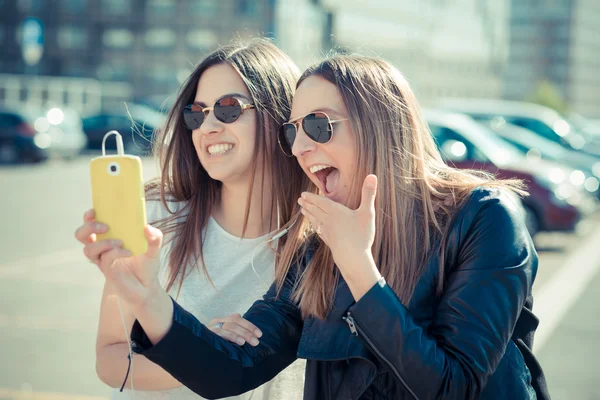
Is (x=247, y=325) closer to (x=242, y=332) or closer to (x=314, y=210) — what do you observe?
(x=242, y=332)

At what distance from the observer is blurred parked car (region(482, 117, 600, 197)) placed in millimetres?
14641

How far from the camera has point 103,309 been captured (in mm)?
2516

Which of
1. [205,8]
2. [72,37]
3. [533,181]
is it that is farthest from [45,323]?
[72,37]

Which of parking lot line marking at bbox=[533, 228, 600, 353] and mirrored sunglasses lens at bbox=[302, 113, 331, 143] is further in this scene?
parking lot line marking at bbox=[533, 228, 600, 353]

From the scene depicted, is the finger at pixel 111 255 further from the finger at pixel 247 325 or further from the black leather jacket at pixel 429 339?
the finger at pixel 247 325

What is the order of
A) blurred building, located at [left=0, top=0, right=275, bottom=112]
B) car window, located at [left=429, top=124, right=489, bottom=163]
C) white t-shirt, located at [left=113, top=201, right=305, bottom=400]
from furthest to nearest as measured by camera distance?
blurred building, located at [left=0, top=0, right=275, bottom=112] → car window, located at [left=429, top=124, right=489, bottom=163] → white t-shirt, located at [left=113, top=201, right=305, bottom=400]

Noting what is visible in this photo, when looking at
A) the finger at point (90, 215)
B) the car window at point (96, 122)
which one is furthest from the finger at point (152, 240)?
the car window at point (96, 122)

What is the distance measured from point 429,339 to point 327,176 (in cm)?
63

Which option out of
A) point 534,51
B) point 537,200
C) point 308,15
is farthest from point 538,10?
point 537,200

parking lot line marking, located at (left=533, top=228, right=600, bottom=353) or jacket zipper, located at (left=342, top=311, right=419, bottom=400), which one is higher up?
jacket zipper, located at (left=342, top=311, right=419, bottom=400)

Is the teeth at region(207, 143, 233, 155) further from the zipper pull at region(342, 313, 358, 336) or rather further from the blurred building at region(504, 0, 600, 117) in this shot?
the blurred building at region(504, 0, 600, 117)

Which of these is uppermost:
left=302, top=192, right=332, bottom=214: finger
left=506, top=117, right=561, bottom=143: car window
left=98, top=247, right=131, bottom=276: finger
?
left=302, top=192, right=332, bottom=214: finger

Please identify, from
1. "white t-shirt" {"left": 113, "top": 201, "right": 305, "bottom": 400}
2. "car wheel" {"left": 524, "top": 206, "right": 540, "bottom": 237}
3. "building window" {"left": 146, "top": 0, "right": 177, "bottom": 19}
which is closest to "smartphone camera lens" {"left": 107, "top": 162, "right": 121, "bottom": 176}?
"white t-shirt" {"left": 113, "top": 201, "right": 305, "bottom": 400}

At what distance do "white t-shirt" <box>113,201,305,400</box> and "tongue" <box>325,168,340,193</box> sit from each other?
1.75 feet
